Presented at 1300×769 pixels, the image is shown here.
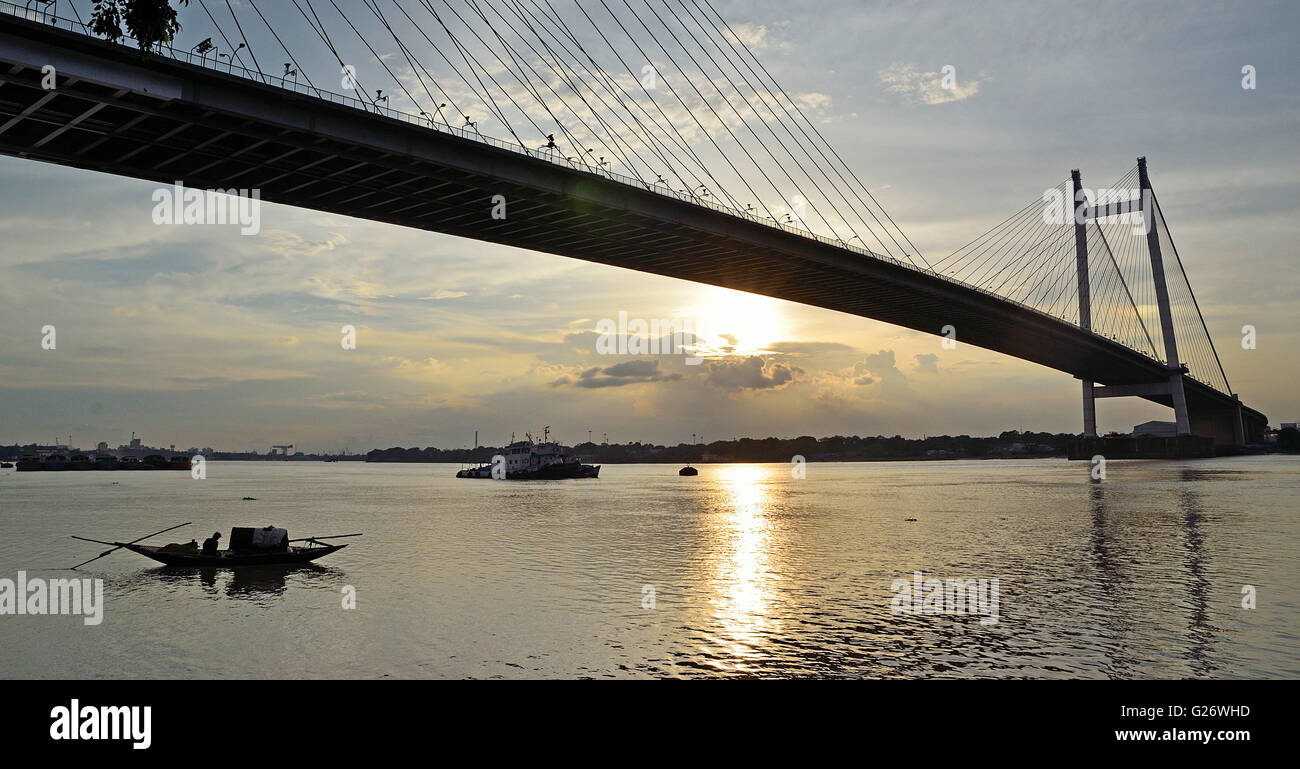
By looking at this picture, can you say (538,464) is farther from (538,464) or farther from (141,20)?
(141,20)

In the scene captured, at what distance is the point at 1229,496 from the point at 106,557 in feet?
232

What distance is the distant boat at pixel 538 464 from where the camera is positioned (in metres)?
121

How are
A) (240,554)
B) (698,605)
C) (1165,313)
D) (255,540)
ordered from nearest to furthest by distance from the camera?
(698,605), (240,554), (255,540), (1165,313)

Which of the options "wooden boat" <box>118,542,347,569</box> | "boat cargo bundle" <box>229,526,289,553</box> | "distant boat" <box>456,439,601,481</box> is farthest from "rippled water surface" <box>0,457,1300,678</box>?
"distant boat" <box>456,439,601,481</box>

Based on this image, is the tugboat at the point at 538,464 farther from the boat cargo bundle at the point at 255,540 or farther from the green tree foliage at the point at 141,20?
the green tree foliage at the point at 141,20

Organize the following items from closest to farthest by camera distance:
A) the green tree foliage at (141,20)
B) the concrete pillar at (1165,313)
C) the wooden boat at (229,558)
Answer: the green tree foliage at (141,20) → the wooden boat at (229,558) → the concrete pillar at (1165,313)

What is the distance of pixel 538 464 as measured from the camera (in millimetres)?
121500

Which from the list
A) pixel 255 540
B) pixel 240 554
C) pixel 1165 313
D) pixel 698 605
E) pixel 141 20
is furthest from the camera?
pixel 1165 313

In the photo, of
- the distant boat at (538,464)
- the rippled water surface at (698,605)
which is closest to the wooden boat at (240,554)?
the rippled water surface at (698,605)

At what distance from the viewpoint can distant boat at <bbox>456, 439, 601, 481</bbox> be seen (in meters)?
121

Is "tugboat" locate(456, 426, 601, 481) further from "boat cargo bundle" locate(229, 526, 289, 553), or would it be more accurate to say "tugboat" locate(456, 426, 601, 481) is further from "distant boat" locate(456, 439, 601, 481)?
"boat cargo bundle" locate(229, 526, 289, 553)

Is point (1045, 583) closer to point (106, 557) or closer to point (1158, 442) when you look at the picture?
point (106, 557)

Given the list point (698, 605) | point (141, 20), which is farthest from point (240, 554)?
point (141, 20)

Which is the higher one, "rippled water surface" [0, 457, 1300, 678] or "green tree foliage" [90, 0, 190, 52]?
"green tree foliage" [90, 0, 190, 52]
